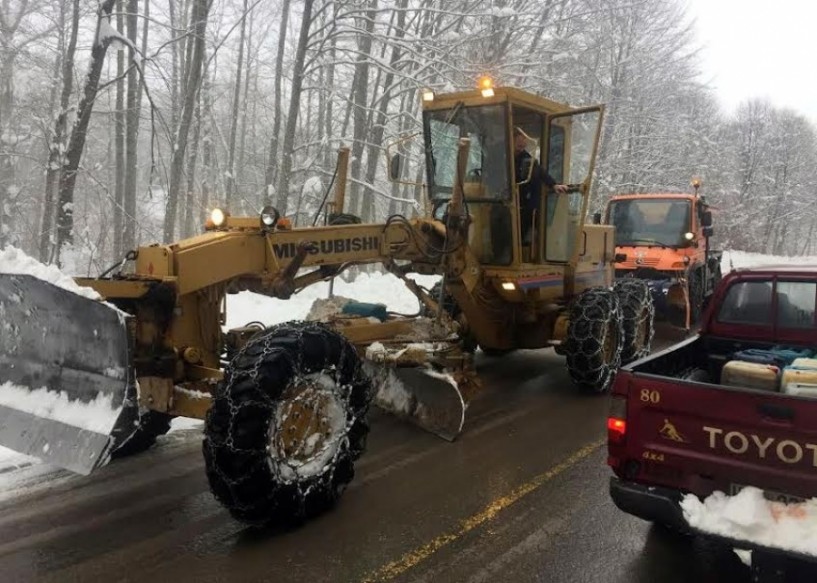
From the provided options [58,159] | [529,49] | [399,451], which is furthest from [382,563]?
[529,49]

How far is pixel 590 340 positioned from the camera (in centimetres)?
738

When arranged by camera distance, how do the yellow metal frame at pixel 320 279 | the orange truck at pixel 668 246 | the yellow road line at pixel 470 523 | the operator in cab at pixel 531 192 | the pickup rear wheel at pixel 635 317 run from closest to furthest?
the yellow road line at pixel 470 523
the yellow metal frame at pixel 320 279
the operator in cab at pixel 531 192
the pickup rear wheel at pixel 635 317
the orange truck at pixel 668 246

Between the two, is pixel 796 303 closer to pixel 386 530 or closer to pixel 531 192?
pixel 386 530

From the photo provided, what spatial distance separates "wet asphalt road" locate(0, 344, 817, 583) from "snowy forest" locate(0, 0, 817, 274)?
14.9ft

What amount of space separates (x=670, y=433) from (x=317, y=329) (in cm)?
223

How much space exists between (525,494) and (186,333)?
8.76 feet

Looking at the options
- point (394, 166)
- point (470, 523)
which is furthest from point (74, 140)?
point (470, 523)

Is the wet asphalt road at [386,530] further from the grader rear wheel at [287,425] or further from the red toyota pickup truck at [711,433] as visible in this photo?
the red toyota pickup truck at [711,433]

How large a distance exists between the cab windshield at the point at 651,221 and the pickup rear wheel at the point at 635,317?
11.5ft

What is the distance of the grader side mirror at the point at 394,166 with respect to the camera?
7.14 meters

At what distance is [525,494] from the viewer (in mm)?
4758

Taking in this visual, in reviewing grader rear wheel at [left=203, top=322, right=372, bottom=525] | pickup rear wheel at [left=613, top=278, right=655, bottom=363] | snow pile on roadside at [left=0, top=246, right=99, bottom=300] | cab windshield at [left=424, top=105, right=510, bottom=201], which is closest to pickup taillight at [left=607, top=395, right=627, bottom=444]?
grader rear wheel at [left=203, top=322, right=372, bottom=525]

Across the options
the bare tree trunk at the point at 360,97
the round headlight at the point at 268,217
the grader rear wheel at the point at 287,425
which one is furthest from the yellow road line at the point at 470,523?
the bare tree trunk at the point at 360,97

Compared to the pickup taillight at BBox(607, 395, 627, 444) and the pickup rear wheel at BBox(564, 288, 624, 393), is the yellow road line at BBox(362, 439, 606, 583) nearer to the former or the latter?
the pickup taillight at BBox(607, 395, 627, 444)
